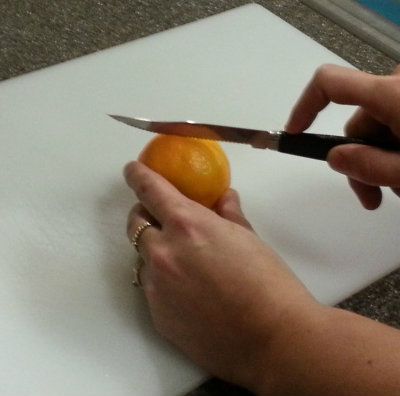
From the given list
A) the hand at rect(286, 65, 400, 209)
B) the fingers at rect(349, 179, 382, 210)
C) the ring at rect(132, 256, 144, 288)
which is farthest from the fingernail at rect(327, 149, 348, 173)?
the ring at rect(132, 256, 144, 288)

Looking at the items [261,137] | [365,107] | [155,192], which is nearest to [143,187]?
[155,192]

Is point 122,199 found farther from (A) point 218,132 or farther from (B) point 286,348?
(B) point 286,348

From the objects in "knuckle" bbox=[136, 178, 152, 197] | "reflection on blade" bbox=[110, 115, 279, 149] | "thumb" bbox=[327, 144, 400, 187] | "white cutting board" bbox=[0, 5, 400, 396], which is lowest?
"white cutting board" bbox=[0, 5, 400, 396]

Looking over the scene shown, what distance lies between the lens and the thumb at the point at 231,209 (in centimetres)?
72

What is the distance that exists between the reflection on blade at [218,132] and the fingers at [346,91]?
0.22 feet

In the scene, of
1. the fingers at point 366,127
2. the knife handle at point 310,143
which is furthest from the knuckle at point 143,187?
the fingers at point 366,127

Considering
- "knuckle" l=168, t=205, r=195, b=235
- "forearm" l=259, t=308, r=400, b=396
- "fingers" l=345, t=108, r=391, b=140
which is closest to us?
"forearm" l=259, t=308, r=400, b=396

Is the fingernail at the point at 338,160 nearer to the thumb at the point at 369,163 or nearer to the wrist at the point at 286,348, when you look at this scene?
the thumb at the point at 369,163

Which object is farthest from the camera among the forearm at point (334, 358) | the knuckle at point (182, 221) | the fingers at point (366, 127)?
the fingers at point (366, 127)

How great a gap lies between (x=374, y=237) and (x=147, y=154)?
291 millimetres

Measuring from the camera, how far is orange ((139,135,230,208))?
71cm

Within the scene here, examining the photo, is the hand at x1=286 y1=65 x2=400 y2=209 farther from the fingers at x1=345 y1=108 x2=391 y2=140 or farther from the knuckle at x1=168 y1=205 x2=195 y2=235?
the knuckle at x1=168 y1=205 x2=195 y2=235

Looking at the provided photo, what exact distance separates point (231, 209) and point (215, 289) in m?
0.14

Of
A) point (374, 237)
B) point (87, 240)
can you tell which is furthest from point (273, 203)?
point (87, 240)
